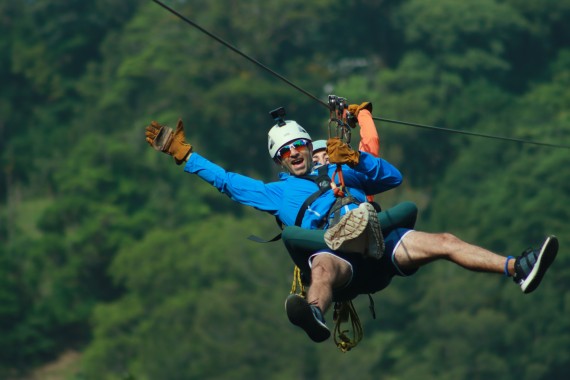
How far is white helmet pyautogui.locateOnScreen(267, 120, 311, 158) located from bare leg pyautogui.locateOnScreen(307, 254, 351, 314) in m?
0.92

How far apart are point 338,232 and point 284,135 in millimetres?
1119

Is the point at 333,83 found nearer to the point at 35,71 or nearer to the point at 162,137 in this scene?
the point at 35,71

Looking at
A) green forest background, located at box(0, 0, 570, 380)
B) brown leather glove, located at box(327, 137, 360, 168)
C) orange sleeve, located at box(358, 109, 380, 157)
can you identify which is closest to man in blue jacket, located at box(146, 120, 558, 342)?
brown leather glove, located at box(327, 137, 360, 168)

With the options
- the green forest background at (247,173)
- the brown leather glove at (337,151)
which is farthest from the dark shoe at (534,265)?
the green forest background at (247,173)

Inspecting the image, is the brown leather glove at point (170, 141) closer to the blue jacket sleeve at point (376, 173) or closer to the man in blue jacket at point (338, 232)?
the man in blue jacket at point (338, 232)

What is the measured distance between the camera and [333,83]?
207ft

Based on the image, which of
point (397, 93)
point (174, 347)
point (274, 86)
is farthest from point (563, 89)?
point (174, 347)

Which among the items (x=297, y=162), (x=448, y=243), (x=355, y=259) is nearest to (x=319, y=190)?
(x=297, y=162)

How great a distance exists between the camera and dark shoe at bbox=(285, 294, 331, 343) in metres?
9.74

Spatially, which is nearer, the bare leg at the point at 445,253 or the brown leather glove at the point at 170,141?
the bare leg at the point at 445,253

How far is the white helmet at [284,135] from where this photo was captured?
11094 mm

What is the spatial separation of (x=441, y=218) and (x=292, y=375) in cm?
985

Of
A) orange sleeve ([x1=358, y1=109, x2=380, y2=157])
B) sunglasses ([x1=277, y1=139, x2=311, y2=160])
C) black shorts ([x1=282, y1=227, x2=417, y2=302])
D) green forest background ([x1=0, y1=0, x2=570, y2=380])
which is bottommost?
black shorts ([x1=282, y1=227, x2=417, y2=302])

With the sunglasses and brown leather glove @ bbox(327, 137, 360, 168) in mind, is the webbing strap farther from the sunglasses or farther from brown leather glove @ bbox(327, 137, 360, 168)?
brown leather glove @ bbox(327, 137, 360, 168)
